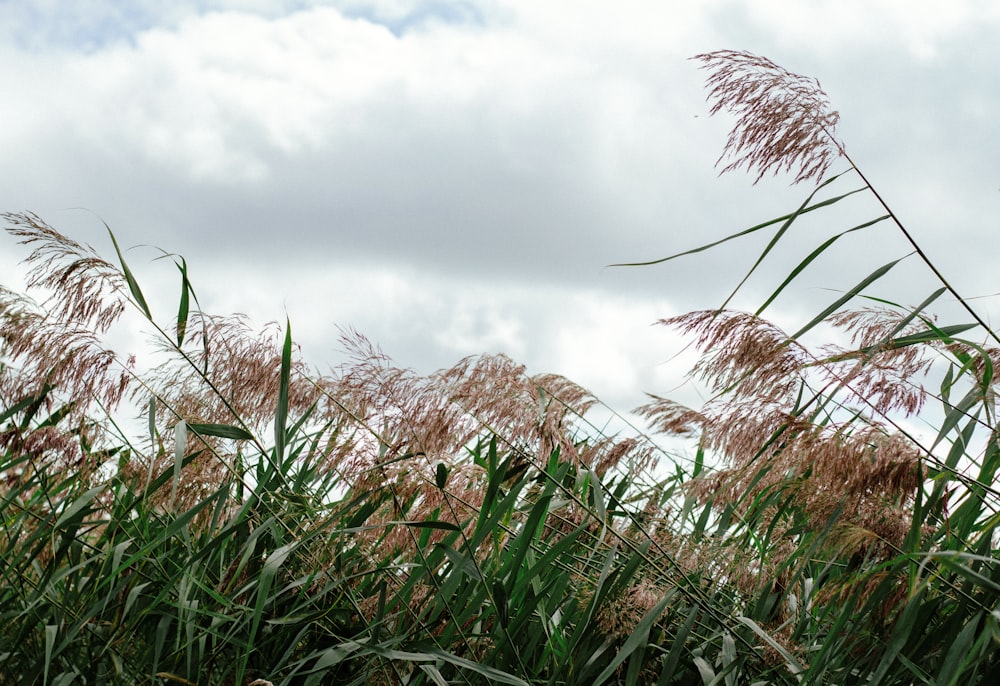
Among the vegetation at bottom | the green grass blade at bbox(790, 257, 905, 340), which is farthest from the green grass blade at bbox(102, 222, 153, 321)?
the green grass blade at bbox(790, 257, 905, 340)

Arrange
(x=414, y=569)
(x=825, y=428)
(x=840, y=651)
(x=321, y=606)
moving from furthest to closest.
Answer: (x=321, y=606) < (x=414, y=569) < (x=840, y=651) < (x=825, y=428)

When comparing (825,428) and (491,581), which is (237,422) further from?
(825,428)

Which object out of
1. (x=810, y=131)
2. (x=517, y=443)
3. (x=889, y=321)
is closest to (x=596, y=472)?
(x=517, y=443)

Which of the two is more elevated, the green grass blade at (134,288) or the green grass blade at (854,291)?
the green grass blade at (854,291)

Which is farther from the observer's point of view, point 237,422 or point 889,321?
point 237,422

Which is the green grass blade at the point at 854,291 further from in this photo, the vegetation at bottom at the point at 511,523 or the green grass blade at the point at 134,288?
the green grass blade at the point at 134,288

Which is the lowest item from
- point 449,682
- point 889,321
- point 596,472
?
point 449,682

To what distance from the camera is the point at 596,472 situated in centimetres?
279

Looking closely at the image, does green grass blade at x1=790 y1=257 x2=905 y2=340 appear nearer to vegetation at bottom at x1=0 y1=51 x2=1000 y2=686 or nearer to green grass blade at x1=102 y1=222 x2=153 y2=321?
vegetation at bottom at x1=0 y1=51 x2=1000 y2=686

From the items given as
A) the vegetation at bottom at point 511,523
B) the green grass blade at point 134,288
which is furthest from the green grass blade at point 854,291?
the green grass blade at point 134,288

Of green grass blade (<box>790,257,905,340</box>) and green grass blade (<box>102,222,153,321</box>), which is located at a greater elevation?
green grass blade (<box>790,257,905,340</box>)

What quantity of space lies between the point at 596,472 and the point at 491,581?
434mm

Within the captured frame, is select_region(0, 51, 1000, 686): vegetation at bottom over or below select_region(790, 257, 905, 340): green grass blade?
below

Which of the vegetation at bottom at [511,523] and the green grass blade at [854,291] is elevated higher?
the green grass blade at [854,291]
